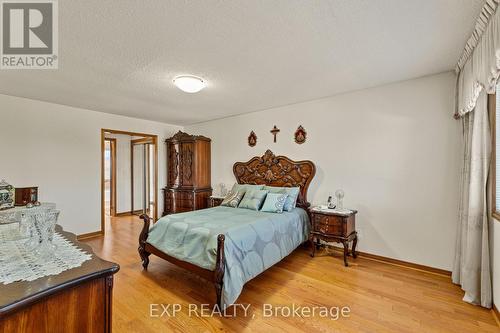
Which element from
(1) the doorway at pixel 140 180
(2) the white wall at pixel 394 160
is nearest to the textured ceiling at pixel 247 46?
(2) the white wall at pixel 394 160

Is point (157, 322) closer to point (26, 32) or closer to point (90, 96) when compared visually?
point (26, 32)

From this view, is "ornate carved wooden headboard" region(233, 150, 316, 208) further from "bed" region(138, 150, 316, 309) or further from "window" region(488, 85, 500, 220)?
"window" region(488, 85, 500, 220)

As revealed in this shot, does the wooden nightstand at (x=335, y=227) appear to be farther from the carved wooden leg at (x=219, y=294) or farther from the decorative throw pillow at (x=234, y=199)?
the carved wooden leg at (x=219, y=294)

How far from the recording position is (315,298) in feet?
7.39

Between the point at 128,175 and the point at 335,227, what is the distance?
565cm

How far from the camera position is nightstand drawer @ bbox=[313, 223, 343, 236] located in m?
2.97

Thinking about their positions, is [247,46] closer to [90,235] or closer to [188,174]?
[188,174]

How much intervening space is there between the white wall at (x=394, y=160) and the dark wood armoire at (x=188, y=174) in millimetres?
2179

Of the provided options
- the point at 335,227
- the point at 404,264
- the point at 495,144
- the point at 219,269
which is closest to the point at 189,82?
the point at 219,269

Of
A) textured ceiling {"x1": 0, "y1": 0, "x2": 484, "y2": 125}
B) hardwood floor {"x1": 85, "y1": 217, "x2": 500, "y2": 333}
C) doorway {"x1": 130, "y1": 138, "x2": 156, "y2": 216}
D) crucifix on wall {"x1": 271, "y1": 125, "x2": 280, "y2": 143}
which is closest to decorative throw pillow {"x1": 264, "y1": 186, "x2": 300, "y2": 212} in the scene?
hardwood floor {"x1": 85, "y1": 217, "x2": 500, "y2": 333}

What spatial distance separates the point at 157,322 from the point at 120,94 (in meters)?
2.98

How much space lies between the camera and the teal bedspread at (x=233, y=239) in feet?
7.03

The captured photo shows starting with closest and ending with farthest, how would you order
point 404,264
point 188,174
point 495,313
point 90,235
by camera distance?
point 495,313, point 404,264, point 90,235, point 188,174

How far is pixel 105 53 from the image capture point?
214 centimetres
